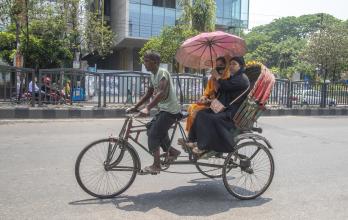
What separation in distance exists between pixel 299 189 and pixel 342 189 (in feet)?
1.98

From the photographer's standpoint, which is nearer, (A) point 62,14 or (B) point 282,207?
(B) point 282,207

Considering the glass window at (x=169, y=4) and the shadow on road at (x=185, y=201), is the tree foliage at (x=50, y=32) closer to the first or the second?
the glass window at (x=169, y=4)

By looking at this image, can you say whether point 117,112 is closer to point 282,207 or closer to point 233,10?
point 282,207

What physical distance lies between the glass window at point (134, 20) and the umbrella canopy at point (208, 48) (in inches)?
1515

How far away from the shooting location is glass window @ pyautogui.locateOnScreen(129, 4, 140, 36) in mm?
44188

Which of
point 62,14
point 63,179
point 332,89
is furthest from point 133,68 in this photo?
point 63,179

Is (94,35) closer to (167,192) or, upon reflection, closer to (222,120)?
(167,192)

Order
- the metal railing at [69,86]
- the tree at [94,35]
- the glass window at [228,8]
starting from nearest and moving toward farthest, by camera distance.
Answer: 1. the metal railing at [69,86]
2. the tree at [94,35]
3. the glass window at [228,8]

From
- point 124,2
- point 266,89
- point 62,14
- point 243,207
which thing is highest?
point 124,2

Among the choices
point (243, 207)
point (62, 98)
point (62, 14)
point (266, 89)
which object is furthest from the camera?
point (62, 14)

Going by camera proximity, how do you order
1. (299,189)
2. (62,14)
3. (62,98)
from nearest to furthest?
(299,189)
(62,98)
(62,14)

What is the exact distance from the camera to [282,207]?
522cm

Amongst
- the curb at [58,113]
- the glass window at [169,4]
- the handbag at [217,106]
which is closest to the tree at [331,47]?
the glass window at [169,4]

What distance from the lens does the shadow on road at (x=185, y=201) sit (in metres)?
5.01
